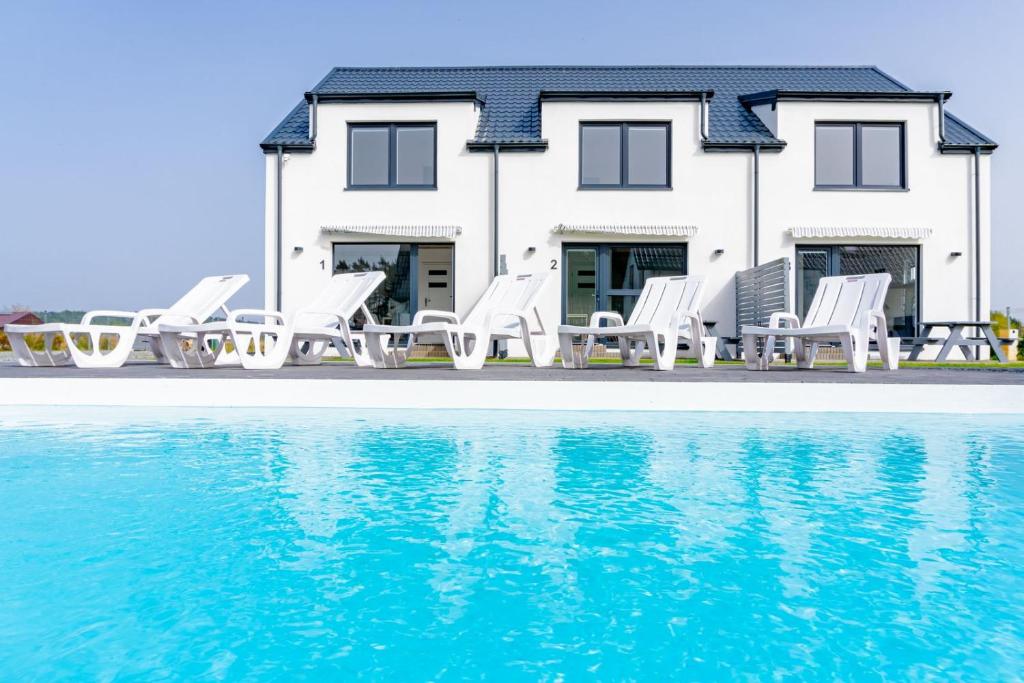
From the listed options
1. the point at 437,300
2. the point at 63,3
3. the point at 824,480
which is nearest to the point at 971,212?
the point at 437,300

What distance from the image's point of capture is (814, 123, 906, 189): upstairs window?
46.1 ft

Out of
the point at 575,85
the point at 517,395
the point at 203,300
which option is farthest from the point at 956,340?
the point at 203,300

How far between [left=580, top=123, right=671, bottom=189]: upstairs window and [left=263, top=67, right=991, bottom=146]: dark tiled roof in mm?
756

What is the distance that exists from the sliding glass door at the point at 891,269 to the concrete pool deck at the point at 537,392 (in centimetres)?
771

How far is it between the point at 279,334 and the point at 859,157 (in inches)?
466

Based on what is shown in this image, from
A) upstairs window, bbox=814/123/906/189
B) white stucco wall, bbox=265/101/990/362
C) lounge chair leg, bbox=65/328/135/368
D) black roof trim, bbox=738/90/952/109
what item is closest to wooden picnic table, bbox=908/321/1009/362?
white stucco wall, bbox=265/101/990/362

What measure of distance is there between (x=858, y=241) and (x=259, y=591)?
46.0 feet

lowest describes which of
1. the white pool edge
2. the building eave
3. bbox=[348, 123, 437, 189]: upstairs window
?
the white pool edge

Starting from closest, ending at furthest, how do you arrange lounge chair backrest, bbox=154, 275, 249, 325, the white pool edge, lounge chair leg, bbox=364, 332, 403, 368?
the white pool edge
lounge chair leg, bbox=364, 332, 403, 368
lounge chair backrest, bbox=154, 275, 249, 325

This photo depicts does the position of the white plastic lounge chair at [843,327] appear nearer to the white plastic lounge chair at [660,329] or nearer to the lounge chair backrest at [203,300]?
the white plastic lounge chair at [660,329]

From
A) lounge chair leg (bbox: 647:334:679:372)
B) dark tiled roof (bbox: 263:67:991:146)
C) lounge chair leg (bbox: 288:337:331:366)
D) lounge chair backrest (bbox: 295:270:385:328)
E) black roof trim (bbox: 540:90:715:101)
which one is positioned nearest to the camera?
lounge chair leg (bbox: 647:334:679:372)

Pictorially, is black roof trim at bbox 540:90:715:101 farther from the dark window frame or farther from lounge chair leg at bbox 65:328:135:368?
→ lounge chair leg at bbox 65:328:135:368

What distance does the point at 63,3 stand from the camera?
16203 mm

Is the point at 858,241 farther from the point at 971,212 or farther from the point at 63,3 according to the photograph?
the point at 63,3
